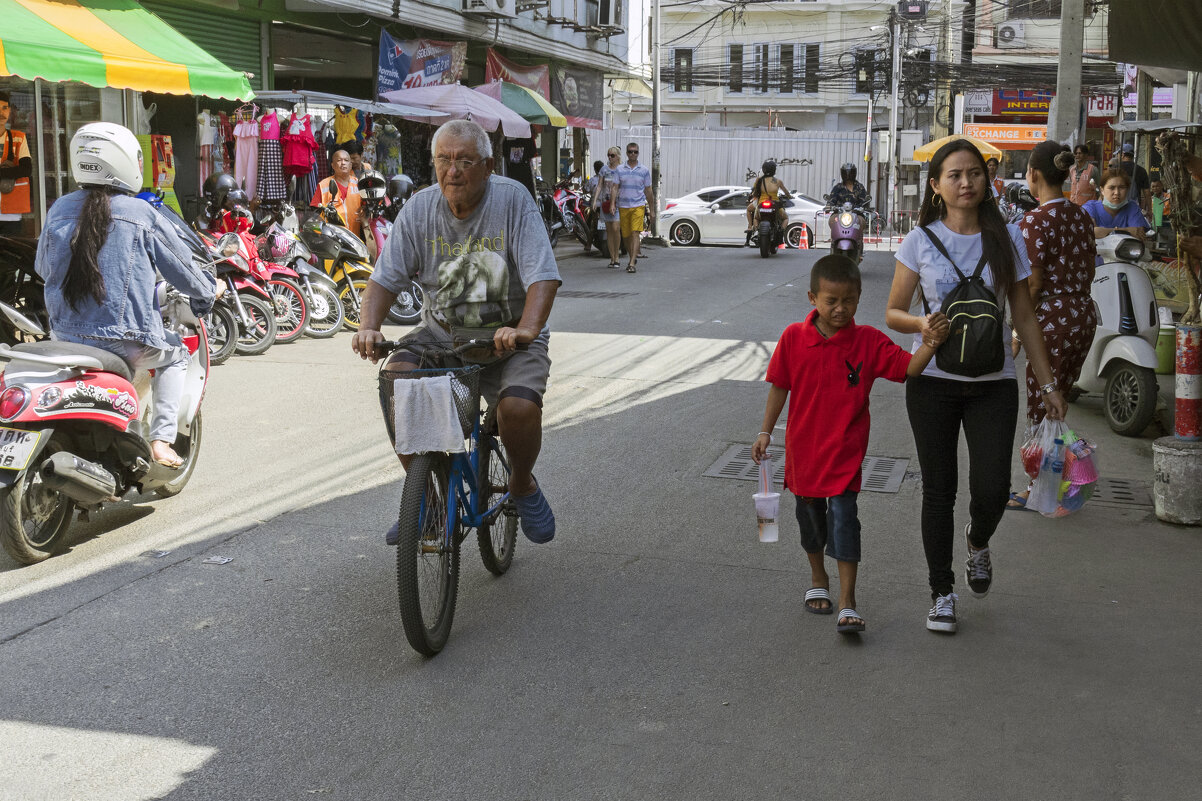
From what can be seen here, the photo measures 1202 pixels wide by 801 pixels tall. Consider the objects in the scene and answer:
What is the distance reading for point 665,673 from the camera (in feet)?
14.1

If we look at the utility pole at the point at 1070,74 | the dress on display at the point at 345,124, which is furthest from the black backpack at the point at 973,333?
the dress on display at the point at 345,124

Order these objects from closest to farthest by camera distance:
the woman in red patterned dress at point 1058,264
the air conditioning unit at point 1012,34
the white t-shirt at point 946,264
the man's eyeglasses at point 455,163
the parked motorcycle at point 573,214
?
the white t-shirt at point 946,264 → the man's eyeglasses at point 455,163 → the woman in red patterned dress at point 1058,264 → the parked motorcycle at point 573,214 → the air conditioning unit at point 1012,34

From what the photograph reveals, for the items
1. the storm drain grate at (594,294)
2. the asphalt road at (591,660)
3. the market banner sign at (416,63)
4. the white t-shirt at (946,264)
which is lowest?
the asphalt road at (591,660)

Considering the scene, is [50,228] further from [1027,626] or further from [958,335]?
[1027,626]

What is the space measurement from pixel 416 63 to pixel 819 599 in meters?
17.7

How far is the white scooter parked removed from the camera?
8211mm

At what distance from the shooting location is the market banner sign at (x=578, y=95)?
27.9 metres

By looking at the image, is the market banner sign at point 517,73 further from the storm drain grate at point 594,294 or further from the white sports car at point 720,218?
the storm drain grate at point 594,294

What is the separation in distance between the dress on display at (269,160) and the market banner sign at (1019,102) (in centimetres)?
3226

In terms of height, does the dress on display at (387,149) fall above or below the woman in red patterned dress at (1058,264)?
above

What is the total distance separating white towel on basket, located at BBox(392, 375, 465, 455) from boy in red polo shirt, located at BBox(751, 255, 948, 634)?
1102 millimetres

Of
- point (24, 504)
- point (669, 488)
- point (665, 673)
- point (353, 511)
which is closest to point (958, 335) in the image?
point (665, 673)

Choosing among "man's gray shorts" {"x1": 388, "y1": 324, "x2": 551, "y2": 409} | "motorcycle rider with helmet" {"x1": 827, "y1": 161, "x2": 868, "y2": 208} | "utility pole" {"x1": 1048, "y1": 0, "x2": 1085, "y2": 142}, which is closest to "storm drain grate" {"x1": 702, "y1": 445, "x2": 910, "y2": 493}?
"man's gray shorts" {"x1": 388, "y1": 324, "x2": 551, "y2": 409}

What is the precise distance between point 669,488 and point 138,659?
325 centimetres
